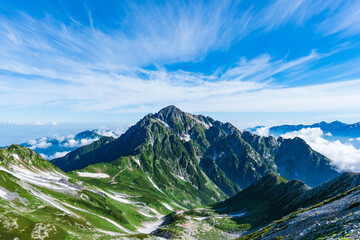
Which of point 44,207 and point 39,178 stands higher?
point 44,207

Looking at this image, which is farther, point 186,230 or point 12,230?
point 186,230

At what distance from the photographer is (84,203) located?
156250 mm

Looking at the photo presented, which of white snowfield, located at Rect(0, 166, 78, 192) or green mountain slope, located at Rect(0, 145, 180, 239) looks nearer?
green mountain slope, located at Rect(0, 145, 180, 239)

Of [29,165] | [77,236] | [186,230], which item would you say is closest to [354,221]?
[77,236]

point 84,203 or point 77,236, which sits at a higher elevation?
point 77,236

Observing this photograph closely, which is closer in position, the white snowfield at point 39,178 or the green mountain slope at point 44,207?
the green mountain slope at point 44,207

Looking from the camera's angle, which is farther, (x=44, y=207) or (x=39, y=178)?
(x=39, y=178)

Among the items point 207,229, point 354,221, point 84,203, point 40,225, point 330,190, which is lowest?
point 207,229

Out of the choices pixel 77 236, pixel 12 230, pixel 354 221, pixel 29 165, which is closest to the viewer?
pixel 354 221

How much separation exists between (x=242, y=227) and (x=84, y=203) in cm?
12457

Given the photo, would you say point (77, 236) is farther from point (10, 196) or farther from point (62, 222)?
point (10, 196)

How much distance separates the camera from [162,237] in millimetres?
130000

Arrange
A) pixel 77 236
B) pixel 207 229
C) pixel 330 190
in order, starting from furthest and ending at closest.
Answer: pixel 207 229 < pixel 330 190 < pixel 77 236

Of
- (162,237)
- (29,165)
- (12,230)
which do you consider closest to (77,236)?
(12,230)
